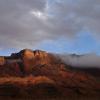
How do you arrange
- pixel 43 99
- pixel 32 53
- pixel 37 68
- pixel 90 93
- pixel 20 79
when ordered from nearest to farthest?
1. pixel 43 99
2. pixel 90 93
3. pixel 20 79
4. pixel 37 68
5. pixel 32 53

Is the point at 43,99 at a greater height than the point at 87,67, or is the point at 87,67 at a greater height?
the point at 87,67

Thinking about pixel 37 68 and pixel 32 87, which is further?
pixel 37 68

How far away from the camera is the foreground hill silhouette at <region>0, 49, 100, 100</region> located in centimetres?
13262

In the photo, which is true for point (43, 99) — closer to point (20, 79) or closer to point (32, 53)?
point (20, 79)

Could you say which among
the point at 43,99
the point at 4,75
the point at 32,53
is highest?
the point at 32,53

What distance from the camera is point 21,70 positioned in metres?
161

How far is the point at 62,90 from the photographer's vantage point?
13812cm

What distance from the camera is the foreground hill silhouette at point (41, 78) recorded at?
132625 mm

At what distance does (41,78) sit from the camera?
150 meters

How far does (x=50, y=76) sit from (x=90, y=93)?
2451 centimetres

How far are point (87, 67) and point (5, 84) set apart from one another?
1870 inches

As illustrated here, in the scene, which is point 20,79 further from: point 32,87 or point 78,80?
point 78,80


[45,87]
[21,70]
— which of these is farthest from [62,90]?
[21,70]

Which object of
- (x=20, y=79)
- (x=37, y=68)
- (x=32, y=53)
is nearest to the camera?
(x=20, y=79)
